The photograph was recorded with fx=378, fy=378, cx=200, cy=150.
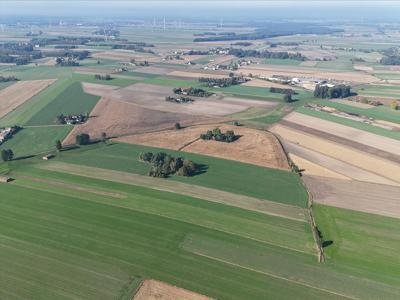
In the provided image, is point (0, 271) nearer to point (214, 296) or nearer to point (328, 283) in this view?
point (214, 296)

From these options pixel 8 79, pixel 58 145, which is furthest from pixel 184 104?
pixel 8 79

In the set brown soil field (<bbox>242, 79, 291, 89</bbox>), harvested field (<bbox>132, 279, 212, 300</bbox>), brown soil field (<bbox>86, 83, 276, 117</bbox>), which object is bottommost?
harvested field (<bbox>132, 279, 212, 300</bbox>)

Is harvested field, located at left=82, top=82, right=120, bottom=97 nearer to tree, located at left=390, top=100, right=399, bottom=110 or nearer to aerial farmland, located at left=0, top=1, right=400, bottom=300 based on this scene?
aerial farmland, located at left=0, top=1, right=400, bottom=300

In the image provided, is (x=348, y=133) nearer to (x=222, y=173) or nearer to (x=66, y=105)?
(x=222, y=173)

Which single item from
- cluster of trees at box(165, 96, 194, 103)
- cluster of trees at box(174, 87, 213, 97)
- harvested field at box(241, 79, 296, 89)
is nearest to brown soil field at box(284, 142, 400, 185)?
cluster of trees at box(165, 96, 194, 103)

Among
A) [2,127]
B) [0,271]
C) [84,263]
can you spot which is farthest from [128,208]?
[2,127]

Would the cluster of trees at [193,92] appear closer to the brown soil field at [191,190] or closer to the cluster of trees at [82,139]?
the cluster of trees at [82,139]

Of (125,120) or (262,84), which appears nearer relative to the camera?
(125,120)
